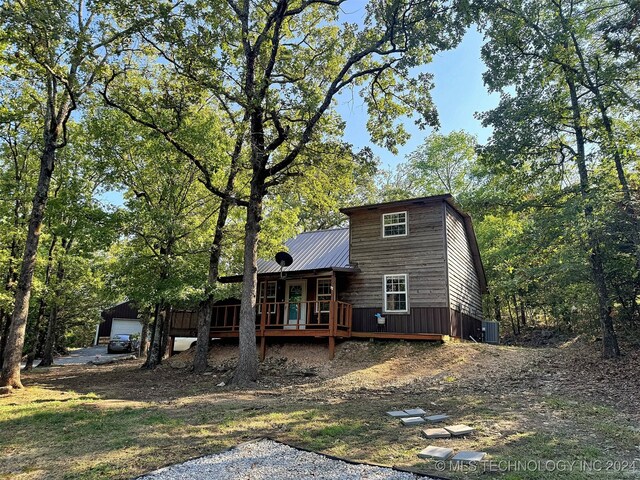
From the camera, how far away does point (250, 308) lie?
38.8 ft

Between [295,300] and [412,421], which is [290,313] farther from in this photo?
[412,421]

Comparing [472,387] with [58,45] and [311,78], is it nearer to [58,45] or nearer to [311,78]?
[311,78]

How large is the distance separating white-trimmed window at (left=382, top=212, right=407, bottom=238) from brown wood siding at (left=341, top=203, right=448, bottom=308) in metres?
0.16

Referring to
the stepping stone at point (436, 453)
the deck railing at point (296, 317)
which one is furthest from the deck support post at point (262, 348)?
the stepping stone at point (436, 453)

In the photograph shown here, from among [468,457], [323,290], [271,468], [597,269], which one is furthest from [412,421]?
[323,290]

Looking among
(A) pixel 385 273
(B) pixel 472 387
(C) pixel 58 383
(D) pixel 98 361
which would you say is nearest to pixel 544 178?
(A) pixel 385 273

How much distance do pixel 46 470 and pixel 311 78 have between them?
40.2 ft

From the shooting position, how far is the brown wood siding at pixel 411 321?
14.3 m

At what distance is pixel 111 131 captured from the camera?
1364cm

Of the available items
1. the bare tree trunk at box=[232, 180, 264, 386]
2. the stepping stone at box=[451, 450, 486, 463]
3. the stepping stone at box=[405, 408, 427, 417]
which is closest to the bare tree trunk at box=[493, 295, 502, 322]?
the bare tree trunk at box=[232, 180, 264, 386]

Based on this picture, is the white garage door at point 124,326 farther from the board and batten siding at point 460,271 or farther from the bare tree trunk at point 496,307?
the board and batten siding at point 460,271

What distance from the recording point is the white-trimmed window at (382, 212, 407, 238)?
15766 millimetres

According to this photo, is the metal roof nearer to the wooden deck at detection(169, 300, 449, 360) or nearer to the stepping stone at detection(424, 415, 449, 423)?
the wooden deck at detection(169, 300, 449, 360)

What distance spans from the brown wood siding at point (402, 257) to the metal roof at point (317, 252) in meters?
1.05
